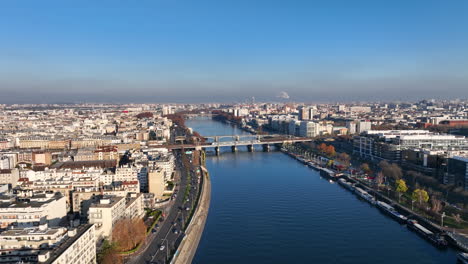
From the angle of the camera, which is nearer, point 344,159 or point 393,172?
point 393,172

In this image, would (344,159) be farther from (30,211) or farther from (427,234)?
(30,211)

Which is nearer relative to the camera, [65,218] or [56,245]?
[56,245]

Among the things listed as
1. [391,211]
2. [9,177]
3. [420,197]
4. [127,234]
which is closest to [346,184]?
[391,211]

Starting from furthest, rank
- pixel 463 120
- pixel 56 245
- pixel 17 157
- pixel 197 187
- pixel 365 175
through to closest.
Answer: pixel 463 120, pixel 17 157, pixel 365 175, pixel 197 187, pixel 56 245

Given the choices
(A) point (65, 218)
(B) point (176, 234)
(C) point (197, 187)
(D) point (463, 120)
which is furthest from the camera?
(D) point (463, 120)

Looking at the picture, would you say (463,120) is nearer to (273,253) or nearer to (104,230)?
(273,253)

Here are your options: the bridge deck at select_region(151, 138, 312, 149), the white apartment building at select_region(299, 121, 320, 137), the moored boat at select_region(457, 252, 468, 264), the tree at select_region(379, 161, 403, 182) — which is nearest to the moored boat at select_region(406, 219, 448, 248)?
the moored boat at select_region(457, 252, 468, 264)

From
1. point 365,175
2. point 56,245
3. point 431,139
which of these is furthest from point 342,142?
point 56,245
